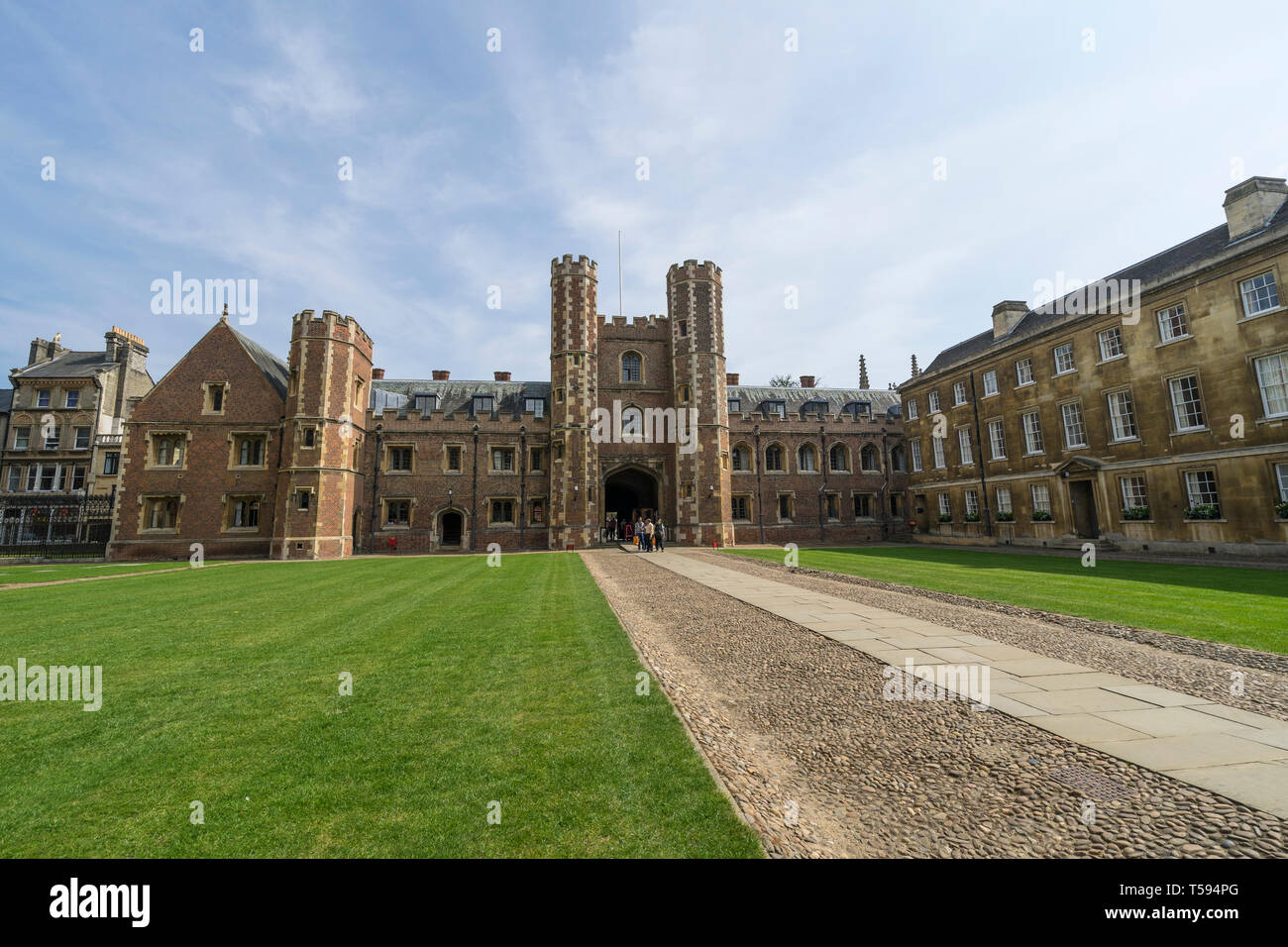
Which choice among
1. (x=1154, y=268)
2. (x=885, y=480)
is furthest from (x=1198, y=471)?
(x=885, y=480)

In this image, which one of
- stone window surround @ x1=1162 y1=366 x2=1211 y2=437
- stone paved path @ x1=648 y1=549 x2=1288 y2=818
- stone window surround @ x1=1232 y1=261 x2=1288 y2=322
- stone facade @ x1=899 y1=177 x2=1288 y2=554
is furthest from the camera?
stone window surround @ x1=1162 y1=366 x2=1211 y2=437

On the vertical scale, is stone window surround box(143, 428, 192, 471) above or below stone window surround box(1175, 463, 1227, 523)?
above

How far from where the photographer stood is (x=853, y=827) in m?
2.90

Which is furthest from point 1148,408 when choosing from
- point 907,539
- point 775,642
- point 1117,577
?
point 775,642

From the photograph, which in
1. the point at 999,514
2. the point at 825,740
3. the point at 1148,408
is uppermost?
the point at 1148,408

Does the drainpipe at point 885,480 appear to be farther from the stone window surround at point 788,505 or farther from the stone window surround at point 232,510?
the stone window surround at point 232,510

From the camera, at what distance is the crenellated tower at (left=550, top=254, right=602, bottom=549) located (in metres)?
30.4

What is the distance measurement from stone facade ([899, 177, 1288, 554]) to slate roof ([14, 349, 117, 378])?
185 feet

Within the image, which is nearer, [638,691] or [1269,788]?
[1269,788]

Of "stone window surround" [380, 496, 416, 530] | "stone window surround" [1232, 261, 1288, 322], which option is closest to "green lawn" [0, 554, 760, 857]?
"stone window surround" [1232, 261, 1288, 322]

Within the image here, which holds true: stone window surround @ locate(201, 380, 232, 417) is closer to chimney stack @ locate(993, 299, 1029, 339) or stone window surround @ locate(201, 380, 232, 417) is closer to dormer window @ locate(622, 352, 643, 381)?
dormer window @ locate(622, 352, 643, 381)
